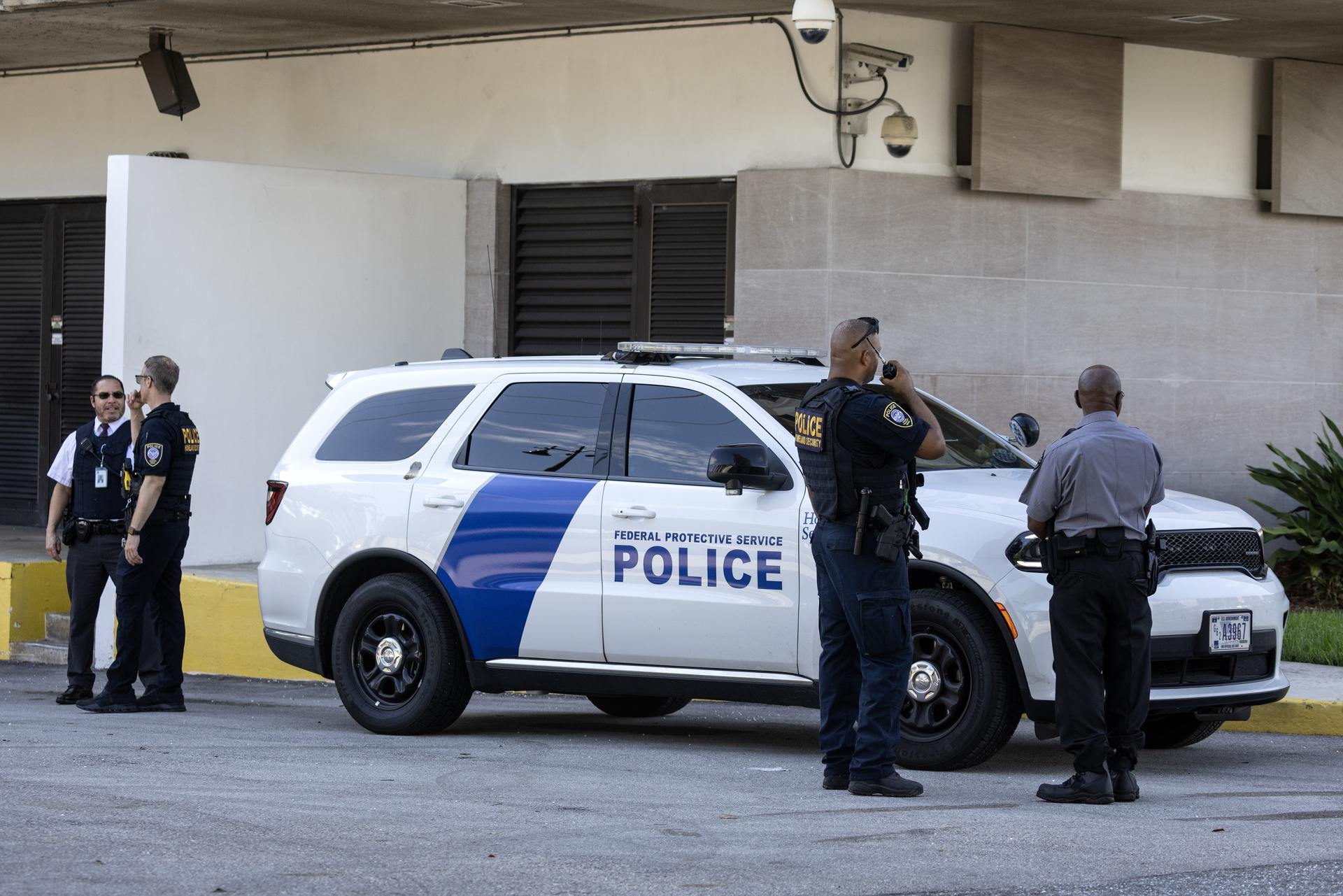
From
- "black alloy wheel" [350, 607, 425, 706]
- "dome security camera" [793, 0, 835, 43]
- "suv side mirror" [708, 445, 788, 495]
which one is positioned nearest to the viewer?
"suv side mirror" [708, 445, 788, 495]

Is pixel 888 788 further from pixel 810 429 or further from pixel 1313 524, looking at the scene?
pixel 1313 524

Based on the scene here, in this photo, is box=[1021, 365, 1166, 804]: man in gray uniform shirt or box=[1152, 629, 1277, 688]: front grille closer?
box=[1021, 365, 1166, 804]: man in gray uniform shirt

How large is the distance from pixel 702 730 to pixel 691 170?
5.22 m

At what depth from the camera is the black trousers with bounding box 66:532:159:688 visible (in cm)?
1159

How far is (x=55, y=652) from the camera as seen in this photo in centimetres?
1419

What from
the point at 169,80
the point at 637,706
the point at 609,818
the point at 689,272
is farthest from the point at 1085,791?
the point at 169,80

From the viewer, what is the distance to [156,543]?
35.0 feet

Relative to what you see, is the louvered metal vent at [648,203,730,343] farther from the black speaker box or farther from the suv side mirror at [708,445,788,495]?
the suv side mirror at [708,445,788,495]

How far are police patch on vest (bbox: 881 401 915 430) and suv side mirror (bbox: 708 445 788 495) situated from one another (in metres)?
1.06

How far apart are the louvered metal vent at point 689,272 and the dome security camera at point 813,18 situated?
2.60 m

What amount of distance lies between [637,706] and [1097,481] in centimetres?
367

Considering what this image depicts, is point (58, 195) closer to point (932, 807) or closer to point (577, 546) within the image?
point (577, 546)

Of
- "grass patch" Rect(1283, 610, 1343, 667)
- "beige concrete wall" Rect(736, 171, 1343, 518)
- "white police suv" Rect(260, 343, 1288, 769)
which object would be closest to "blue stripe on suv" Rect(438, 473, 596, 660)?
"white police suv" Rect(260, 343, 1288, 769)

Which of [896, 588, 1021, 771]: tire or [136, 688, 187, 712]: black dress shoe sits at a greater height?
[896, 588, 1021, 771]: tire
